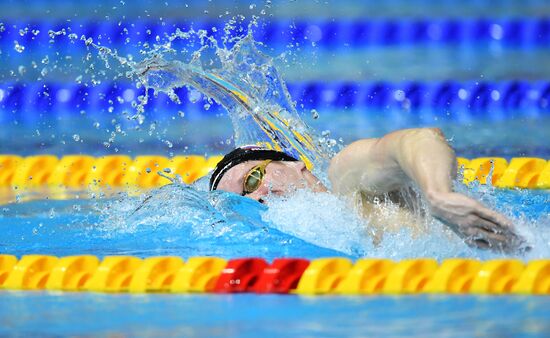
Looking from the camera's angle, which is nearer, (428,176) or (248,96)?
(428,176)

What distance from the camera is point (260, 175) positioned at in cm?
357

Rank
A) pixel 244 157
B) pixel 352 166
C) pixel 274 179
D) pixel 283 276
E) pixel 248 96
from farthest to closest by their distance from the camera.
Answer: pixel 248 96 < pixel 244 157 < pixel 274 179 < pixel 352 166 < pixel 283 276

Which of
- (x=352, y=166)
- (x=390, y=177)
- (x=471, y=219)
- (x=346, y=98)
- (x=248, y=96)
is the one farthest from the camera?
(x=346, y=98)

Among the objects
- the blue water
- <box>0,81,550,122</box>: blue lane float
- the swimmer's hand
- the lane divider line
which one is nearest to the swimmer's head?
the lane divider line

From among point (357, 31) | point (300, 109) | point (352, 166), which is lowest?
point (300, 109)

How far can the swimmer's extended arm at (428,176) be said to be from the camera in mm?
2234

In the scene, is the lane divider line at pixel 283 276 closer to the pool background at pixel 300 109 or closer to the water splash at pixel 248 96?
the pool background at pixel 300 109

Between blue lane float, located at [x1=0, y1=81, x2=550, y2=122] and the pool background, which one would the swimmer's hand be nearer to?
the pool background

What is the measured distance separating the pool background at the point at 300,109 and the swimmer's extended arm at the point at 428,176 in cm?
17

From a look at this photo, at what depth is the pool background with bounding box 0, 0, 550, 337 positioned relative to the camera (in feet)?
7.34

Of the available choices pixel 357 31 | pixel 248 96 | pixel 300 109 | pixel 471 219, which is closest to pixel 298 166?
pixel 248 96

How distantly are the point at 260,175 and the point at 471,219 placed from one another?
143cm

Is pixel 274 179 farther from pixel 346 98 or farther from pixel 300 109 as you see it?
pixel 346 98

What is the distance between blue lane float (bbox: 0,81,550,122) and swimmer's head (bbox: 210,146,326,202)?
2.93 m
